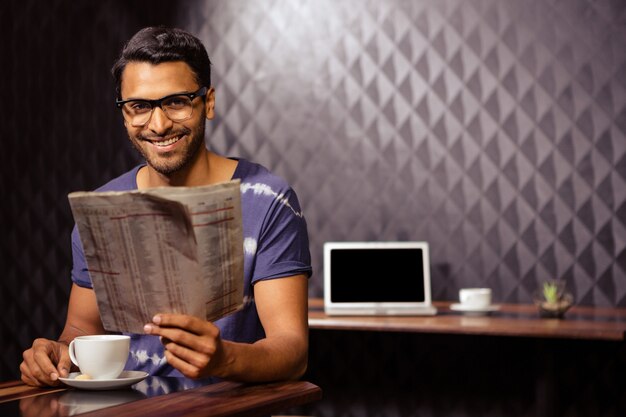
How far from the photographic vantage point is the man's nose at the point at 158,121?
1.71m

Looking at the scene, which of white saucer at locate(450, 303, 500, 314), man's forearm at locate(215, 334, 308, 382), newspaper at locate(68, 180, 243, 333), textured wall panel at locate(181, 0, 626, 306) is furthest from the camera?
textured wall panel at locate(181, 0, 626, 306)

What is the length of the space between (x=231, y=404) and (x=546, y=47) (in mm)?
2624

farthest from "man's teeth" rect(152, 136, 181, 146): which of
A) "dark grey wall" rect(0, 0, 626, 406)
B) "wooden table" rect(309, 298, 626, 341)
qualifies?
"dark grey wall" rect(0, 0, 626, 406)

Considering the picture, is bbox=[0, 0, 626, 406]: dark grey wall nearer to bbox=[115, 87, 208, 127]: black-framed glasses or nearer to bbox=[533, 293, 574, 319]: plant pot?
bbox=[533, 293, 574, 319]: plant pot

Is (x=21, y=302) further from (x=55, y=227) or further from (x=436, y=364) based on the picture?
(x=436, y=364)

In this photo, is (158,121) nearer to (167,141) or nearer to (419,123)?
(167,141)

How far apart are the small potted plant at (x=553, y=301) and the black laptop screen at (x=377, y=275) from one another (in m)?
0.46

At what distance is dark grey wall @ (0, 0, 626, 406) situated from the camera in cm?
343

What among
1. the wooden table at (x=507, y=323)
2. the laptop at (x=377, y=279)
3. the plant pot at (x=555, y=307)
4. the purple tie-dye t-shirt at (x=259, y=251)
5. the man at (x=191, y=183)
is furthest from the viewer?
the laptop at (x=377, y=279)

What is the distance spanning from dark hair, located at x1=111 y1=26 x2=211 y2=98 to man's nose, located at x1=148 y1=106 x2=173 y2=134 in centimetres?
11

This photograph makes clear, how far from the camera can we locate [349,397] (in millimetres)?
3762

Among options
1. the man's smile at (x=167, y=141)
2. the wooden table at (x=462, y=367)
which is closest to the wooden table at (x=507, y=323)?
the wooden table at (x=462, y=367)

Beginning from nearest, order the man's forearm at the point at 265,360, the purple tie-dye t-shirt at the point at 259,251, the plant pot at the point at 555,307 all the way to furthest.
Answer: the man's forearm at the point at 265,360 → the purple tie-dye t-shirt at the point at 259,251 → the plant pot at the point at 555,307

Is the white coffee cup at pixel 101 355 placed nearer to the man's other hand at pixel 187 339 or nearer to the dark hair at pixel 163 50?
the man's other hand at pixel 187 339
